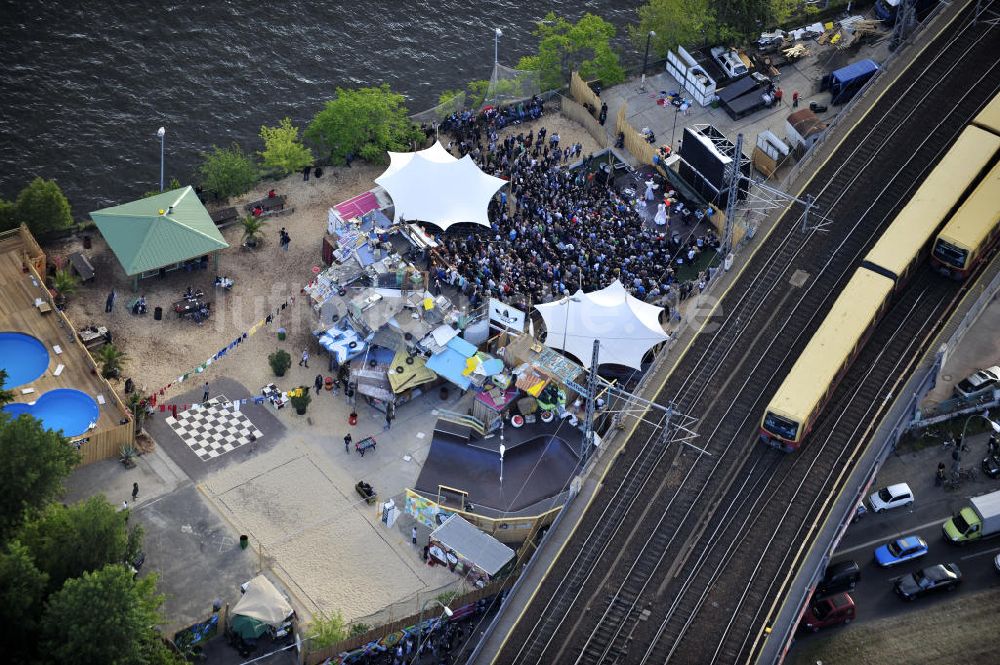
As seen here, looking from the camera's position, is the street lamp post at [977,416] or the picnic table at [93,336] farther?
the picnic table at [93,336]

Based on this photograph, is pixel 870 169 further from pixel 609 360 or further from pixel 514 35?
pixel 514 35

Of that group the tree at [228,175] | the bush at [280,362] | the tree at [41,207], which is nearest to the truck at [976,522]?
the bush at [280,362]

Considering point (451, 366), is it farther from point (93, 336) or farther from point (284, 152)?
point (284, 152)

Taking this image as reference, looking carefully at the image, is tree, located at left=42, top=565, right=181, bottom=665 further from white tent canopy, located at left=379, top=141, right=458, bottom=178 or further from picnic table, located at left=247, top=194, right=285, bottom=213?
white tent canopy, located at left=379, top=141, right=458, bottom=178

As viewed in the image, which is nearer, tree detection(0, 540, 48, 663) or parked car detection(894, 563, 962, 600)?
tree detection(0, 540, 48, 663)

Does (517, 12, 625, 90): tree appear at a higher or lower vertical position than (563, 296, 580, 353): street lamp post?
higher

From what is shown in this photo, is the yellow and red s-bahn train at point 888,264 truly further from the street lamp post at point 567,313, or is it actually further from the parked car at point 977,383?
the street lamp post at point 567,313

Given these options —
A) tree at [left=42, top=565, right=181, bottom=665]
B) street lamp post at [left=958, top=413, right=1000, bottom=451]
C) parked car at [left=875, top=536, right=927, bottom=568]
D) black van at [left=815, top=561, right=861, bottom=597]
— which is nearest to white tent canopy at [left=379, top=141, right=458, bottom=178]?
street lamp post at [left=958, top=413, right=1000, bottom=451]
